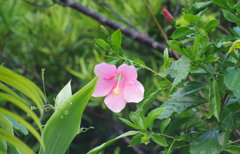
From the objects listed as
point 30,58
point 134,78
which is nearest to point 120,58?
point 134,78

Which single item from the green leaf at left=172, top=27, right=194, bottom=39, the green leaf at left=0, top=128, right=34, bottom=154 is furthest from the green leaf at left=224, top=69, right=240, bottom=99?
the green leaf at left=0, top=128, right=34, bottom=154

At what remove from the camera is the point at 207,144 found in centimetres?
61

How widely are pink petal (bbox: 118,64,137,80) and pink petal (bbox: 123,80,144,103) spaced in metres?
0.01

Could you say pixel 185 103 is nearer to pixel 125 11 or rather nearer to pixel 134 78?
pixel 134 78

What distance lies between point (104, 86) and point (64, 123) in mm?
131

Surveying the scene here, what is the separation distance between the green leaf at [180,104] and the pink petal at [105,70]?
4.9 inches

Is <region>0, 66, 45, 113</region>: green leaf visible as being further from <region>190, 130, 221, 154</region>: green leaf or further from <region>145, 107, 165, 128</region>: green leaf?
<region>190, 130, 221, 154</region>: green leaf

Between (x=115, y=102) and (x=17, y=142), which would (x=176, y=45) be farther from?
(x=17, y=142)

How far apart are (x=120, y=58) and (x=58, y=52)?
112cm

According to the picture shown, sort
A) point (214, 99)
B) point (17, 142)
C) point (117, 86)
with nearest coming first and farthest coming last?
point (17, 142) → point (214, 99) → point (117, 86)

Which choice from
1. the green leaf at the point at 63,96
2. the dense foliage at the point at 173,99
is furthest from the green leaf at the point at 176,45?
Result: the green leaf at the point at 63,96

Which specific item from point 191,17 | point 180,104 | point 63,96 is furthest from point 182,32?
point 63,96

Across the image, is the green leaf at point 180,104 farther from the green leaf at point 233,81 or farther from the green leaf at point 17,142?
the green leaf at point 17,142

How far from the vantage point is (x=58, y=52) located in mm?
1702
